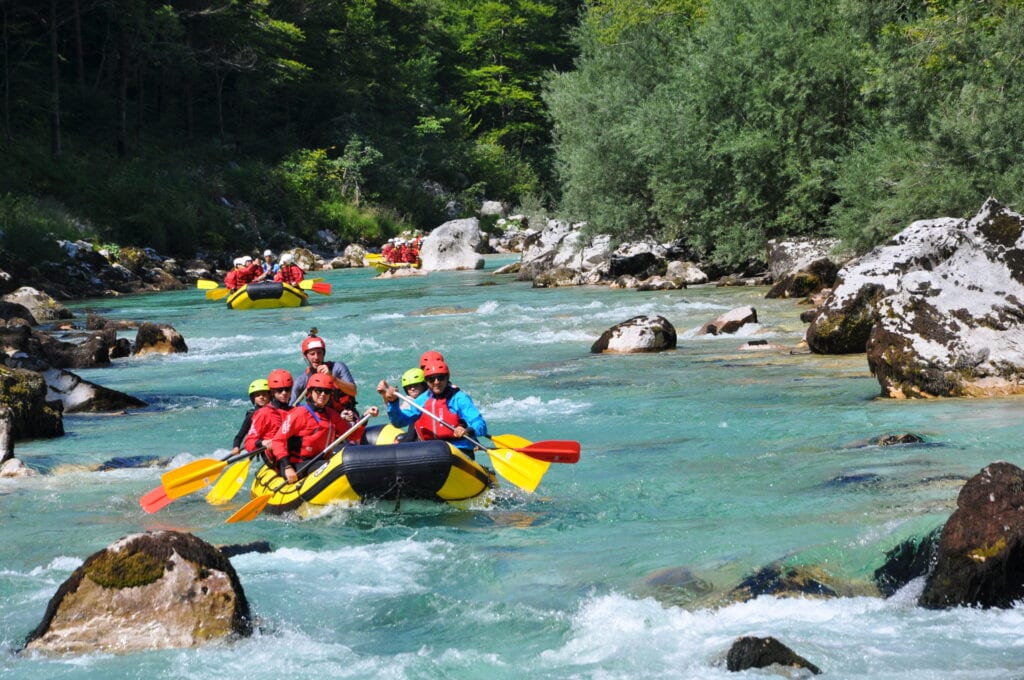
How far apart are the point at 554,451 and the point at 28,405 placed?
568 centimetres

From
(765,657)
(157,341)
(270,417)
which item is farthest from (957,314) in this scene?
(157,341)

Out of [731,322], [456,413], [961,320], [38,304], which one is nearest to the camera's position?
[456,413]

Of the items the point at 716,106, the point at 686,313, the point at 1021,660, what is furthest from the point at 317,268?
the point at 1021,660

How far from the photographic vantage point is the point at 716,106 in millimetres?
24938

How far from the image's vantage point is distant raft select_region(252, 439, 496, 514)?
7.64m

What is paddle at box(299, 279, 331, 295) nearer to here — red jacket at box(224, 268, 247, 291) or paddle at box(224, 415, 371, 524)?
red jacket at box(224, 268, 247, 291)

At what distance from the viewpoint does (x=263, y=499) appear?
7.83 meters

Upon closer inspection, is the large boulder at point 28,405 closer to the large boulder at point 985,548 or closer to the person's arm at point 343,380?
the person's arm at point 343,380

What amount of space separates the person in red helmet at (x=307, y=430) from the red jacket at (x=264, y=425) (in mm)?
197

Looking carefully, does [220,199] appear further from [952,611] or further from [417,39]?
[952,611]

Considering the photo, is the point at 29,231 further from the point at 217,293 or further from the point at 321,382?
the point at 321,382

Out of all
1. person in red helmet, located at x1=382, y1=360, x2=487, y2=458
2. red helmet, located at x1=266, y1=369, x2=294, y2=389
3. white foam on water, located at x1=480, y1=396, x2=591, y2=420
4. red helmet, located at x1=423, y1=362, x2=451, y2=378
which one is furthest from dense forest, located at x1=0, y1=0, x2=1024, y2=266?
red helmet, located at x1=266, y1=369, x2=294, y2=389

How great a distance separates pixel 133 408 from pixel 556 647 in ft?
27.7

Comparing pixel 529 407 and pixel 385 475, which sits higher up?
pixel 385 475
